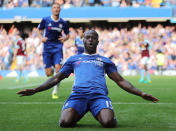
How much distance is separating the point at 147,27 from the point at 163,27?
144cm

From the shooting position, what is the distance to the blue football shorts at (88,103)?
5094 mm

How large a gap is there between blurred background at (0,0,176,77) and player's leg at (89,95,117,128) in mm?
22180

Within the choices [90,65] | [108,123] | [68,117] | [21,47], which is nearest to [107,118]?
[108,123]

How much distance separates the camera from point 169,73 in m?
27.5

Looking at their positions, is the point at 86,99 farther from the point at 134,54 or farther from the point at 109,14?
the point at 109,14

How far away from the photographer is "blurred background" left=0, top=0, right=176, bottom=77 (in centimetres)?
2850

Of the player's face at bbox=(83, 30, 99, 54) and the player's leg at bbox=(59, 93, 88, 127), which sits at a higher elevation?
the player's face at bbox=(83, 30, 99, 54)

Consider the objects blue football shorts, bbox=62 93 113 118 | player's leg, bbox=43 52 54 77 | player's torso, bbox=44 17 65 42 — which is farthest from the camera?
player's leg, bbox=43 52 54 77

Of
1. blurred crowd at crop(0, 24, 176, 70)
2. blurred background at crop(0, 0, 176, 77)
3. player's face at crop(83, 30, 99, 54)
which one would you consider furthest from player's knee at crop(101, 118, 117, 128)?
blurred crowd at crop(0, 24, 176, 70)

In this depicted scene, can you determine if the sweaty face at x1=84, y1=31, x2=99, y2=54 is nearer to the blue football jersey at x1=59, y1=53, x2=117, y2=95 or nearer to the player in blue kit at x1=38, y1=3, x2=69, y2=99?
the blue football jersey at x1=59, y1=53, x2=117, y2=95

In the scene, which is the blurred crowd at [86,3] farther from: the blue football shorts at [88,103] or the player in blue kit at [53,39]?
the blue football shorts at [88,103]

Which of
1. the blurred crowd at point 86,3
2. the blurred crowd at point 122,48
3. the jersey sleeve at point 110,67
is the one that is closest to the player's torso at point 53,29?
the jersey sleeve at point 110,67

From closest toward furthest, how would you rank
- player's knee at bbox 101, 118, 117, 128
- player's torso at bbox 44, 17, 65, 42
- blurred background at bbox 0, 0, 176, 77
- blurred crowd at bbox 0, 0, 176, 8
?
player's knee at bbox 101, 118, 117, 128 < player's torso at bbox 44, 17, 65, 42 < blurred background at bbox 0, 0, 176, 77 < blurred crowd at bbox 0, 0, 176, 8

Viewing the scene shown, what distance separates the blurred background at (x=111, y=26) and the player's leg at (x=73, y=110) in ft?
72.8
